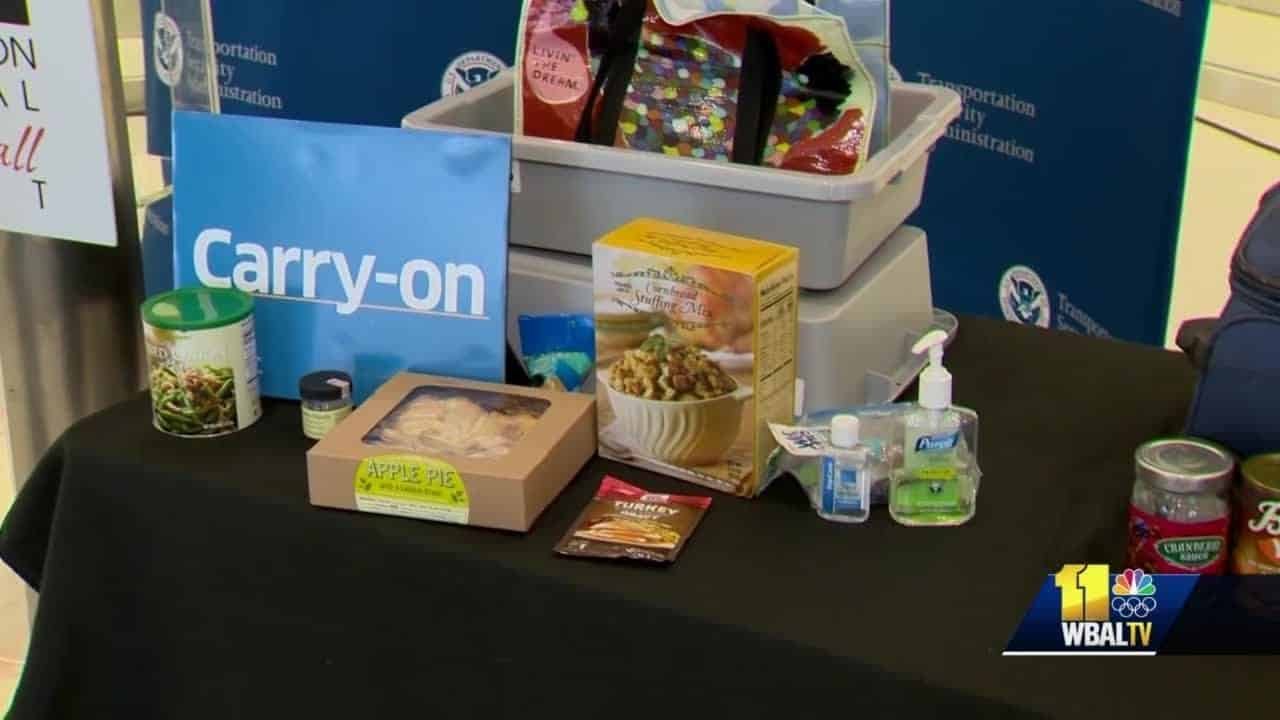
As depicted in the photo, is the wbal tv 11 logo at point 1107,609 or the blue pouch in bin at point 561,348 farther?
the blue pouch in bin at point 561,348

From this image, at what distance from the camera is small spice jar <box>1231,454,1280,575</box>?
0.98m

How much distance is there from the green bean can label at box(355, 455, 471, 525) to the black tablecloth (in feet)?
0.04

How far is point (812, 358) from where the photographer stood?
1234mm

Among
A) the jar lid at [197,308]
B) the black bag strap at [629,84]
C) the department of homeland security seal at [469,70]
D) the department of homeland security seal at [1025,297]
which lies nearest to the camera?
the jar lid at [197,308]

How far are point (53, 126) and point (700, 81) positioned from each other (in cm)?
67

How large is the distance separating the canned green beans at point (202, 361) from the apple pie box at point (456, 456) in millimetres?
124

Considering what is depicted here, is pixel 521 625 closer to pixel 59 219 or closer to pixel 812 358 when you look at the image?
pixel 812 358

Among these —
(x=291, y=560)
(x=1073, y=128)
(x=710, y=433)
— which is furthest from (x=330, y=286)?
(x=1073, y=128)

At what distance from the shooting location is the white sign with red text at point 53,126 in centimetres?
144

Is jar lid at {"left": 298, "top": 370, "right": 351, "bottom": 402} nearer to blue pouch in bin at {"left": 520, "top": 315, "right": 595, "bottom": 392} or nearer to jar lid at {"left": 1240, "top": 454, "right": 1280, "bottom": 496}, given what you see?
blue pouch in bin at {"left": 520, "top": 315, "right": 595, "bottom": 392}

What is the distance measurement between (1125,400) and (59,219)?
109 cm

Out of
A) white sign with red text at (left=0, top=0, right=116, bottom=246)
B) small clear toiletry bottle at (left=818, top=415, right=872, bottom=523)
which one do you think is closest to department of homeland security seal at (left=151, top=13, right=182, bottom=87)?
white sign with red text at (left=0, top=0, right=116, bottom=246)

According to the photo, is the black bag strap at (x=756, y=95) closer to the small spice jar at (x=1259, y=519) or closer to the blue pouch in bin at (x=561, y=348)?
the blue pouch in bin at (x=561, y=348)

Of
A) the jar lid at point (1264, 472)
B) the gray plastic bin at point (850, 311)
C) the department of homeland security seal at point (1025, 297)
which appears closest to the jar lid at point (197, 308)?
the gray plastic bin at point (850, 311)
